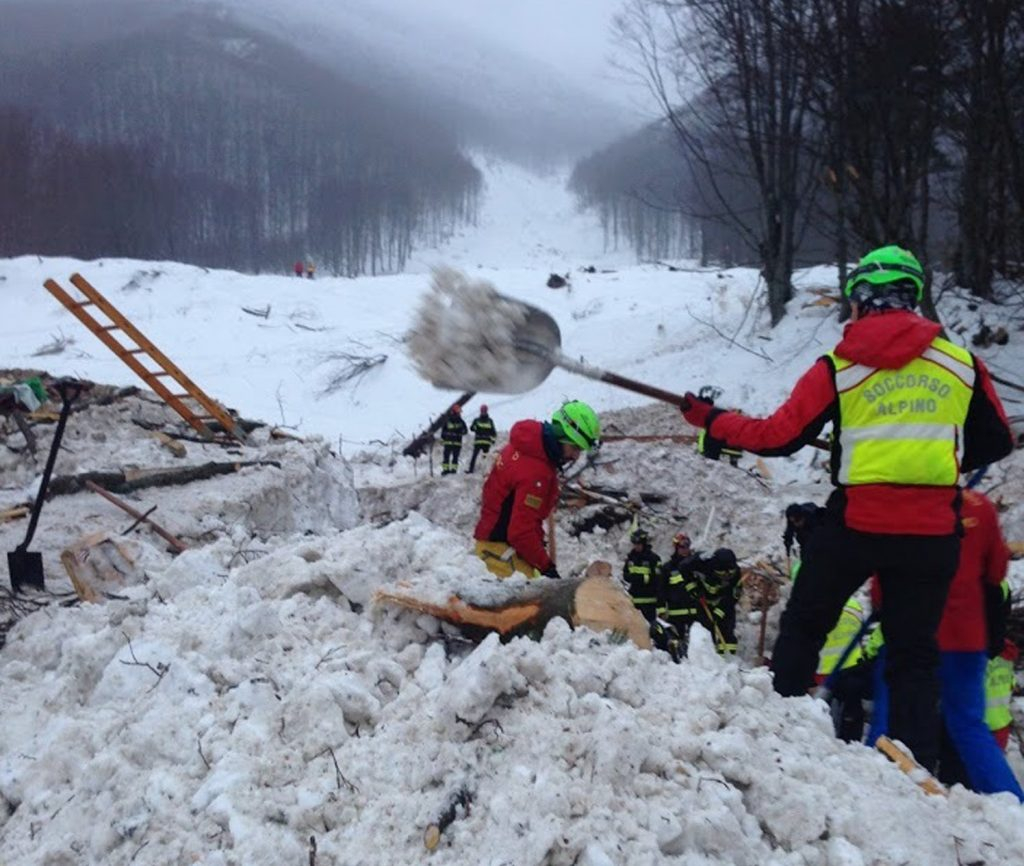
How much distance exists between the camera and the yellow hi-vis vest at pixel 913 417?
2910 millimetres

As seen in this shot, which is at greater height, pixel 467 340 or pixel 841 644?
pixel 467 340

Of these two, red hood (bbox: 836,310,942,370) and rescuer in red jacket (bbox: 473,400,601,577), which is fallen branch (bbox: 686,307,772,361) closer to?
rescuer in red jacket (bbox: 473,400,601,577)

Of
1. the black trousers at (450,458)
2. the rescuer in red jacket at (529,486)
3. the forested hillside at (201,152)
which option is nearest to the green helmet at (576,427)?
the rescuer in red jacket at (529,486)

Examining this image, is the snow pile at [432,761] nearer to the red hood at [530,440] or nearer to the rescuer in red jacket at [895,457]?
the rescuer in red jacket at [895,457]

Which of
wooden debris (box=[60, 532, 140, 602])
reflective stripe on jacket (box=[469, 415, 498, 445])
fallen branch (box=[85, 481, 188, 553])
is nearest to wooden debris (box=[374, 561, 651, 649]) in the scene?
wooden debris (box=[60, 532, 140, 602])

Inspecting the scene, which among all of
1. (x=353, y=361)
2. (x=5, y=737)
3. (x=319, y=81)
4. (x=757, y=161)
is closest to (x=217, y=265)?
(x=319, y=81)

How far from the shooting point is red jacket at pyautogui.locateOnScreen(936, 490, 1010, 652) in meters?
3.45

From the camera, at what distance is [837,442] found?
10.3 feet

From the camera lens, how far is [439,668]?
2.85m

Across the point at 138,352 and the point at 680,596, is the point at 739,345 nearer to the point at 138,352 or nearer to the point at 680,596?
the point at 138,352

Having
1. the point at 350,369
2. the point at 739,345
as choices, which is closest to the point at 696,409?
the point at 739,345

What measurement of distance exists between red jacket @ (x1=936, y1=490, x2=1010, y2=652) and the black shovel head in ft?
15.2

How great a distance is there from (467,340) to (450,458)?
25.5 feet

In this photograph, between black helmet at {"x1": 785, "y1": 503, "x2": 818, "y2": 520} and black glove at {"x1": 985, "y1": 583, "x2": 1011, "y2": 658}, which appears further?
black helmet at {"x1": 785, "y1": 503, "x2": 818, "y2": 520}
